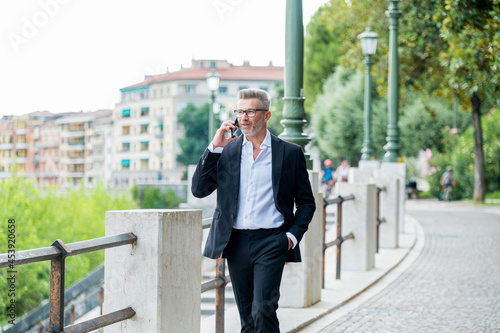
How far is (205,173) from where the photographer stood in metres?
4.62

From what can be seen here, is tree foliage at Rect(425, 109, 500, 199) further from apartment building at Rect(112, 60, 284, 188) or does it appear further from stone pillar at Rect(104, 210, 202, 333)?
apartment building at Rect(112, 60, 284, 188)

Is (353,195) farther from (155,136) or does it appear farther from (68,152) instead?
(68,152)

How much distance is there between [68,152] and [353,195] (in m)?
146

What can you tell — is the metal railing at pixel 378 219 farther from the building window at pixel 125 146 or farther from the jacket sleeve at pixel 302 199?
the building window at pixel 125 146

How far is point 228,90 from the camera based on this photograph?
449ft

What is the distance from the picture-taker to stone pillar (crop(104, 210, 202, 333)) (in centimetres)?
434

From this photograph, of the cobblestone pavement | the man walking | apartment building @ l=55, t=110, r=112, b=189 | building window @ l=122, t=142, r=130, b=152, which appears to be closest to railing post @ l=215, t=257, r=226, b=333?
the cobblestone pavement

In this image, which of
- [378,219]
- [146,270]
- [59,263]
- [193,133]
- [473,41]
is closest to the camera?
[59,263]

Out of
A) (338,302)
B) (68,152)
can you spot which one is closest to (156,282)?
(338,302)

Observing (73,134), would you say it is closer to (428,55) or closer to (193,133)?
(193,133)

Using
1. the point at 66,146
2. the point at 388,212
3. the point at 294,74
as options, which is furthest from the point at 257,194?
the point at 66,146

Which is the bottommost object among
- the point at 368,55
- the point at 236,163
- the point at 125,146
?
the point at 236,163

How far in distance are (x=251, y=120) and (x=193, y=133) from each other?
3994 inches

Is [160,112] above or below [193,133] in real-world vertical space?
above
